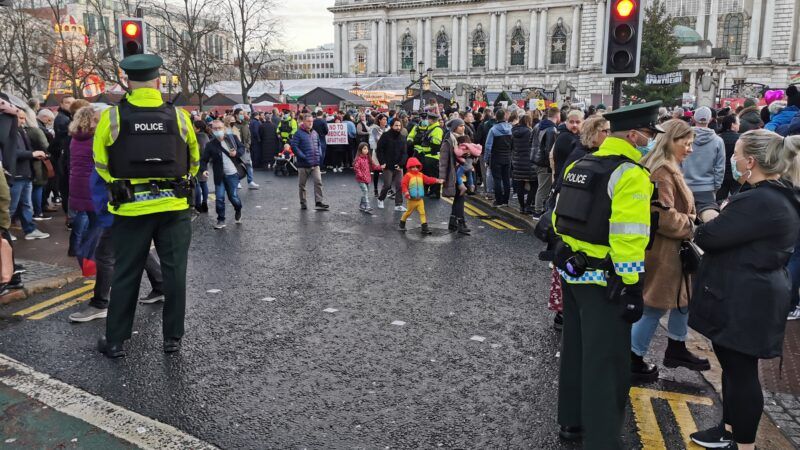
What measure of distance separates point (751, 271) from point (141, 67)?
448 cm

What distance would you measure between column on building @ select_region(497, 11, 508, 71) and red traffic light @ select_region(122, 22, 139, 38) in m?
77.5

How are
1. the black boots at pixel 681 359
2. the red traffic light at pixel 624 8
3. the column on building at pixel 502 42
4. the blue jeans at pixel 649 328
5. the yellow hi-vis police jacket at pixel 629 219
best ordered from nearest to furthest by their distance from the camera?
the yellow hi-vis police jacket at pixel 629 219, the blue jeans at pixel 649 328, the black boots at pixel 681 359, the red traffic light at pixel 624 8, the column on building at pixel 502 42

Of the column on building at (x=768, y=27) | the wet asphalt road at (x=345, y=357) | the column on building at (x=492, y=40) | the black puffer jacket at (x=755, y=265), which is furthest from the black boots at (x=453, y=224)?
the column on building at (x=492, y=40)

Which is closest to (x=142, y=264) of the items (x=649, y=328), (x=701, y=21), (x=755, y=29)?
(x=649, y=328)

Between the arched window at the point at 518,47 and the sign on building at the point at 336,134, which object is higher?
the arched window at the point at 518,47

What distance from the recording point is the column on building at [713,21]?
72.5 meters

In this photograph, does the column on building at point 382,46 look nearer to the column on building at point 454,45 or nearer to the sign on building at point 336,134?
the column on building at point 454,45

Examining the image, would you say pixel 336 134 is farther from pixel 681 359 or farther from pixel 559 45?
pixel 559 45

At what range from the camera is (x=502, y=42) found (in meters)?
82.8

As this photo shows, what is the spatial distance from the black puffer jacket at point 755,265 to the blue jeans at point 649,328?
1.10 m

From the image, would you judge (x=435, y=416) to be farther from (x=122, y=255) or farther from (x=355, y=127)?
(x=355, y=127)

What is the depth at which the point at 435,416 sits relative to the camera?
4121mm

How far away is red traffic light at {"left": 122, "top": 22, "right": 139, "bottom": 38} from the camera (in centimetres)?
910

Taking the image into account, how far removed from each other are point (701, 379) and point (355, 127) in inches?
696
